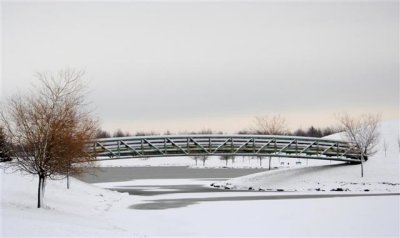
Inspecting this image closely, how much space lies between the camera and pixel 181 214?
1017 inches

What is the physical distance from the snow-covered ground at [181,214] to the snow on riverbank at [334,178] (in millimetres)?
1091

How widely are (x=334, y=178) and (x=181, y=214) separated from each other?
21.5 metres

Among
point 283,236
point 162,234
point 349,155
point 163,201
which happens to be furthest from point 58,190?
point 349,155

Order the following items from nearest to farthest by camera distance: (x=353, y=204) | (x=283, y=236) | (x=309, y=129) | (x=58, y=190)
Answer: (x=283, y=236) → (x=353, y=204) → (x=58, y=190) → (x=309, y=129)

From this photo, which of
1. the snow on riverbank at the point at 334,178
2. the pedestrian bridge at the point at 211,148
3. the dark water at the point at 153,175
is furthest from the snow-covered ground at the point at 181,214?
the dark water at the point at 153,175

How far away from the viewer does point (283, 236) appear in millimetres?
19766

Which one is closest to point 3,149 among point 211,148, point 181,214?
point 181,214

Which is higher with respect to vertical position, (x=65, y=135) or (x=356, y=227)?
(x=65, y=135)

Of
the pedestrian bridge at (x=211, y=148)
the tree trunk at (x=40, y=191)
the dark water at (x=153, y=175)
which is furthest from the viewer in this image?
the dark water at (x=153, y=175)

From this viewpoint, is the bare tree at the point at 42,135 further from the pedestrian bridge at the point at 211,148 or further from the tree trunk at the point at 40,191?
the pedestrian bridge at the point at 211,148

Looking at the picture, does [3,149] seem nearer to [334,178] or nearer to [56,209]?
[56,209]

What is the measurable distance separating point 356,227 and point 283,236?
11.5 feet

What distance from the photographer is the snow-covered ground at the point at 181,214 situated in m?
18.8

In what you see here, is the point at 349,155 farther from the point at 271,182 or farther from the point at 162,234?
the point at 162,234
